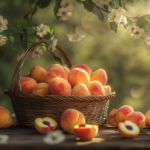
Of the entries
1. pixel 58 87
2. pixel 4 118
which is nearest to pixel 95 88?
pixel 58 87

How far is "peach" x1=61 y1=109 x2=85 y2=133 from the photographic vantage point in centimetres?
96

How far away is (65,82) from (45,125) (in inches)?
8.7

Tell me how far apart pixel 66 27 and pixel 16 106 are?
146cm

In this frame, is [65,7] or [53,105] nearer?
[53,105]

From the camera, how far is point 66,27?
2451 mm

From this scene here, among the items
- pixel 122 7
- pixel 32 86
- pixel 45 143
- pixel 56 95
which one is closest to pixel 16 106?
pixel 32 86

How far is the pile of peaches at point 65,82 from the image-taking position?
1.06 metres

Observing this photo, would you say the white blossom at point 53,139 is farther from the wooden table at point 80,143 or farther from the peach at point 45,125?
the peach at point 45,125

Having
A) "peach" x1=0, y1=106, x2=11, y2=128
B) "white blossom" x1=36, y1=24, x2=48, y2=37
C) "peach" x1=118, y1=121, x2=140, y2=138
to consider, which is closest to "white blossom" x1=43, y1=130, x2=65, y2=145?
"peach" x1=118, y1=121, x2=140, y2=138

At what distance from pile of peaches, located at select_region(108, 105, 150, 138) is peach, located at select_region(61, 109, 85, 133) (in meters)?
0.17

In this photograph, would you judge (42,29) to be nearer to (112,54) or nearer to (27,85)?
(27,85)

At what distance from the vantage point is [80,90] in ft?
3.51

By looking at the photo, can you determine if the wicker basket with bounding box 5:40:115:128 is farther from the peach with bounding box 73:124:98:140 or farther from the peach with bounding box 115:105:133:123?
the peach with bounding box 73:124:98:140

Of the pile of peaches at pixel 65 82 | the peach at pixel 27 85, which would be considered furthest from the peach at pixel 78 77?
the peach at pixel 27 85
